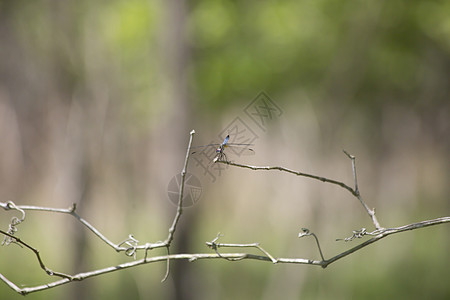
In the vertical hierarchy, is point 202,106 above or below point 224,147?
above

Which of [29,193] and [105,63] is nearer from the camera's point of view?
[105,63]

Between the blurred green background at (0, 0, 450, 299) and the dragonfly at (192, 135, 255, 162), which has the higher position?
the blurred green background at (0, 0, 450, 299)

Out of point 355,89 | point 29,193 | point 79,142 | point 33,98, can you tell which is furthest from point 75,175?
point 29,193

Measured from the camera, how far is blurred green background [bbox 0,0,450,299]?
662 centimetres

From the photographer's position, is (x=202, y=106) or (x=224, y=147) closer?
(x=224, y=147)

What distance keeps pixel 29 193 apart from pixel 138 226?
265cm

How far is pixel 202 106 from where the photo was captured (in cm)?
734

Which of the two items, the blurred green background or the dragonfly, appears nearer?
the dragonfly

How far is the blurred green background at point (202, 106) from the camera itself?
662 centimetres

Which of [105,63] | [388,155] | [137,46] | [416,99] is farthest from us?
[388,155]

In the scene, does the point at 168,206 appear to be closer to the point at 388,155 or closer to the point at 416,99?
the point at 416,99

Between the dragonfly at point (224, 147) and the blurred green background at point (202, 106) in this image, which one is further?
the blurred green background at point (202, 106)

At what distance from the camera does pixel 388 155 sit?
16438 millimetres

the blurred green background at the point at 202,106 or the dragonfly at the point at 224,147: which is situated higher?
the blurred green background at the point at 202,106
